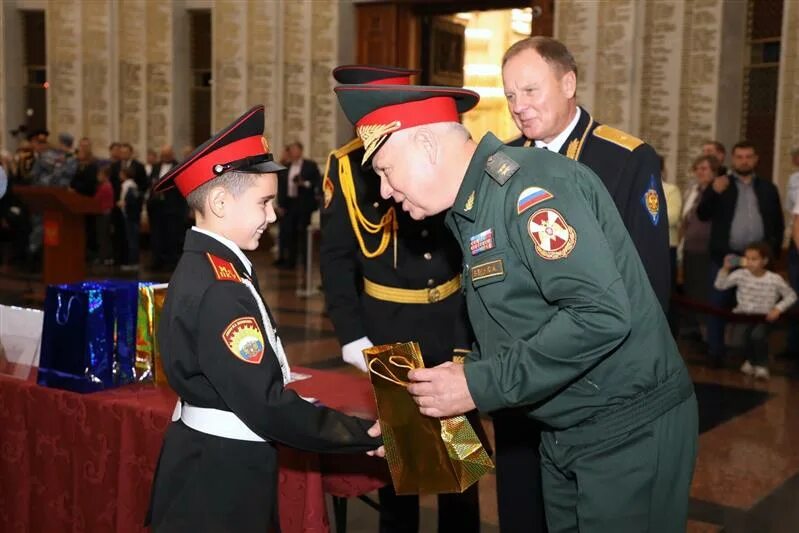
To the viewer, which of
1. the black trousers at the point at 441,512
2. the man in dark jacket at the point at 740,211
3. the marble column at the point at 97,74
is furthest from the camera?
the marble column at the point at 97,74

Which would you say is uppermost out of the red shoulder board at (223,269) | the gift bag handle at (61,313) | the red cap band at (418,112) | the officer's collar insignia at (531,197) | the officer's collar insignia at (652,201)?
the red cap band at (418,112)

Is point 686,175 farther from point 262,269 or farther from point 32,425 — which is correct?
point 32,425

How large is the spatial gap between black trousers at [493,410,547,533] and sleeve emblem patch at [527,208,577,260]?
1.08m

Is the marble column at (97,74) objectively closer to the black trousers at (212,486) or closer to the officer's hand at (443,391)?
the black trousers at (212,486)

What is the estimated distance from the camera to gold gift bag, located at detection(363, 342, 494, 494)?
2.17 meters

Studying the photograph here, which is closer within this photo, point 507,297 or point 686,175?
point 507,297

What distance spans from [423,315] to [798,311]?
4727 mm

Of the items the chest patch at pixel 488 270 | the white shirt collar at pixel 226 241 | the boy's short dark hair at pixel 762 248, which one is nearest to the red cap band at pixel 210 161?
the white shirt collar at pixel 226 241

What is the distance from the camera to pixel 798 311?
719 cm

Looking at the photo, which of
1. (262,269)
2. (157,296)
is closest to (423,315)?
(157,296)

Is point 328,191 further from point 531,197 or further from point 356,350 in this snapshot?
point 531,197

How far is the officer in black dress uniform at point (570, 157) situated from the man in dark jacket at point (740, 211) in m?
5.25

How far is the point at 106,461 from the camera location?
307 cm

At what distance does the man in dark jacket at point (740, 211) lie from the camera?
7914 mm
